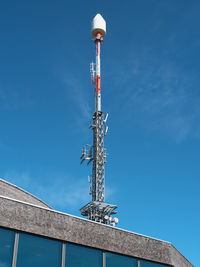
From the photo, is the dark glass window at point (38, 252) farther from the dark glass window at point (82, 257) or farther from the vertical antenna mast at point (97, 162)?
the vertical antenna mast at point (97, 162)

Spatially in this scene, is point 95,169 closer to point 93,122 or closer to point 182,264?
point 93,122

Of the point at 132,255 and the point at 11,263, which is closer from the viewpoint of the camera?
the point at 11,263

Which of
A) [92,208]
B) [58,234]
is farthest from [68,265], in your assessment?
[92,208]

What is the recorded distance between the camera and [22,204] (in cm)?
1129

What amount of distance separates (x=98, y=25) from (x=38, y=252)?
125 feet

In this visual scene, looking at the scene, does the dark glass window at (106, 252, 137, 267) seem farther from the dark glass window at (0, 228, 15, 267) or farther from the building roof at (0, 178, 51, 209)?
the building roof at (0, 178, 51, 209)

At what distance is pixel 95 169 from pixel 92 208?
164 inches

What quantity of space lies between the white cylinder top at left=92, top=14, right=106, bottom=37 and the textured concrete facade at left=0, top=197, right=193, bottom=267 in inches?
1386

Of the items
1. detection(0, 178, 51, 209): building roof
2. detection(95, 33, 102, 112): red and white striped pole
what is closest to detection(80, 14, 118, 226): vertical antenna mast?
detection(95, 33, 102, 112): red and white striped pole

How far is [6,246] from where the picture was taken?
34.5 feet

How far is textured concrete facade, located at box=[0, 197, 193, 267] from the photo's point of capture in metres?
11.0

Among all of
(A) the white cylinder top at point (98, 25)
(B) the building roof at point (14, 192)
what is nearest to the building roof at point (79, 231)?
(B) the building roof at point (14, 192)

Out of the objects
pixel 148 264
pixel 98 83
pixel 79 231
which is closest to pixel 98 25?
pixel 98 83

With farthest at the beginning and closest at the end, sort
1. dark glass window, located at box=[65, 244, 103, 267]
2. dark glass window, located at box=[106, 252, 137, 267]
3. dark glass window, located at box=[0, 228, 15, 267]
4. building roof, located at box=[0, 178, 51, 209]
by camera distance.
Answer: building roof, located at box=[0, 178, 51, 209] → dark glass window, located at box=[106, 252, 137, 267] → dark glass window, located at box=[65, 244, 103, 267] → dark glass window, located at box=[0, 228, 15, 267]
